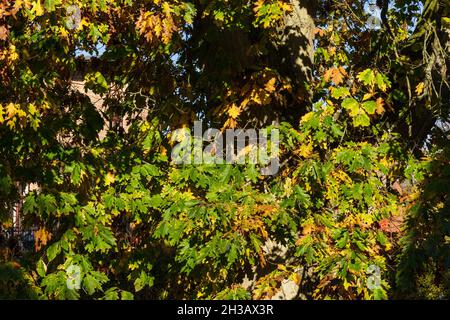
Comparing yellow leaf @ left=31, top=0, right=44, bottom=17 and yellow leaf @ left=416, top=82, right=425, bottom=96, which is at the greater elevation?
yellow leaf @ left=31, top=0, right=44, bottom=17

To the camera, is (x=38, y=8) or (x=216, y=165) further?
(x=216, y=165)

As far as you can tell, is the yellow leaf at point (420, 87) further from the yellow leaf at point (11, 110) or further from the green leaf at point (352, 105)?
the yellow leaf at point (11, 110)

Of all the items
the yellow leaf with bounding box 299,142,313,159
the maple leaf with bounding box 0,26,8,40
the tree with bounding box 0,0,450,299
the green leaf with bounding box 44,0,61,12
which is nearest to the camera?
the green leaf with bounding box 44,0,61,12

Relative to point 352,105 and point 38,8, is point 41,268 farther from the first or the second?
point 352,105

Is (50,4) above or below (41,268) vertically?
above

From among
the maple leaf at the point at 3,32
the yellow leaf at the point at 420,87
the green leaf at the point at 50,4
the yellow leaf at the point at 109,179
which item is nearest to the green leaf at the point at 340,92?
the yellow leaf at the point at 420,87

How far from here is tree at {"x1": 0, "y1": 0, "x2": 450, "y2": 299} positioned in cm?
548

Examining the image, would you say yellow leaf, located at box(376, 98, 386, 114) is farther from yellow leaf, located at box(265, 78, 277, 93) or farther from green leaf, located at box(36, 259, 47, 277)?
green leaf, located at box(36, 259, 47, 277)

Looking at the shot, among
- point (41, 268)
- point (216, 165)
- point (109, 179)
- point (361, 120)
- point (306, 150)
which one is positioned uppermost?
point (361, 120)

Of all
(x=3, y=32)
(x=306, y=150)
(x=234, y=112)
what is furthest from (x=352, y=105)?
(x=3, y=32)

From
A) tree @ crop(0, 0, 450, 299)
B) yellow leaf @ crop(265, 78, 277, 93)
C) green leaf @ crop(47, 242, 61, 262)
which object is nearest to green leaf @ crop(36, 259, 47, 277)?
tree @ crop(0, 0, 450, 299)

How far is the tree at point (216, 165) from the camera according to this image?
18.0ft

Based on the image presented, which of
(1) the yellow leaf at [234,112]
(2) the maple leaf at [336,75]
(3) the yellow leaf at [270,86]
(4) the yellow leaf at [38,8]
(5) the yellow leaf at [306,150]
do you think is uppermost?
(4) the yellow leaf at [38,8]

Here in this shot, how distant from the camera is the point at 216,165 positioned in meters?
6.05
